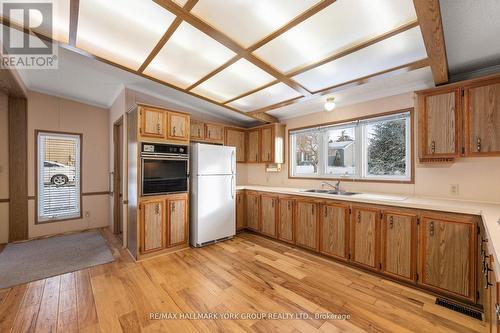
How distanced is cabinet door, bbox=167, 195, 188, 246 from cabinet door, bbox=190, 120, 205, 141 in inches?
47.3

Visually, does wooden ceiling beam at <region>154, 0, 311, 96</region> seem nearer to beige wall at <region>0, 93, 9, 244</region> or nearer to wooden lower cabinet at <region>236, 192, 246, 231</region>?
wooden lower cabinet at <region>236, 192, 246, 231</region>

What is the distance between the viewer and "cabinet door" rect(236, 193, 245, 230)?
411 centimetres

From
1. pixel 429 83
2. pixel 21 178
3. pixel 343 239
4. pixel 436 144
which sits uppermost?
pixel 429 83

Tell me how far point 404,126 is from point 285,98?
68.2 inches

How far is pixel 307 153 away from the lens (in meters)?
4.01

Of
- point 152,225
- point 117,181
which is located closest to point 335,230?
point 152,225

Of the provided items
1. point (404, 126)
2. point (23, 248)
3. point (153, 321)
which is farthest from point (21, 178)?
point (404, 126)

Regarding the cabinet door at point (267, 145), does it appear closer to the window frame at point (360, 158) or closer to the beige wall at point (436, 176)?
the window frame at point (360, 158)

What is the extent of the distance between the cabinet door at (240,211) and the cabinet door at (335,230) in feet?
5.55

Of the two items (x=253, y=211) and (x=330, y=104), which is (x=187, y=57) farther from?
(x=253, y=211)

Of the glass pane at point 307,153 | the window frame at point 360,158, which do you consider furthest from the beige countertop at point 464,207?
the glass pane at point 307,153

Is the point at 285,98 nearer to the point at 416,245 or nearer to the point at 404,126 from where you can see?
the point at 404,126

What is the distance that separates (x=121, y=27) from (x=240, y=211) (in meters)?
3.31

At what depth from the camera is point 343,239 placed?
2.76m
